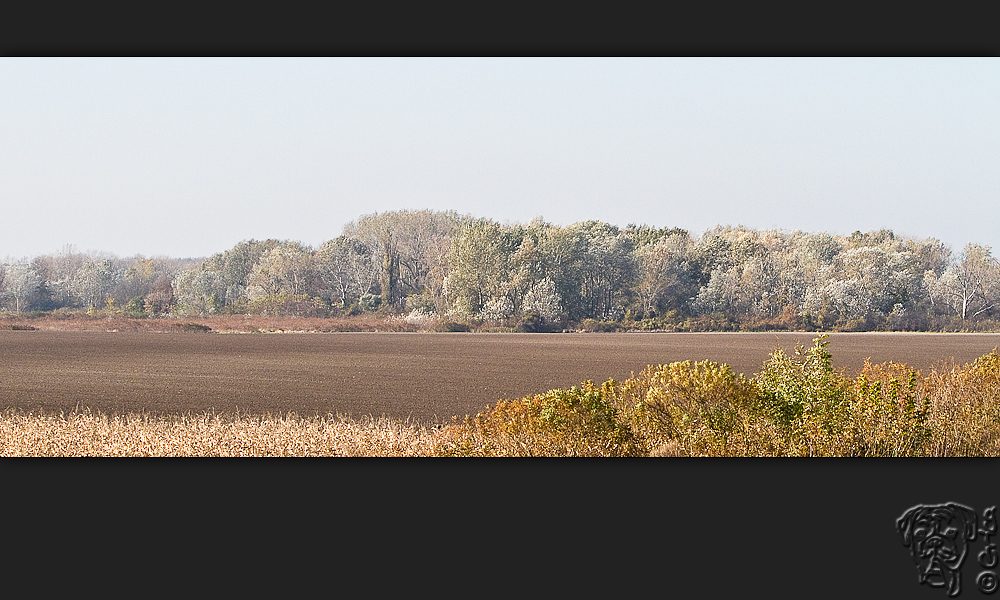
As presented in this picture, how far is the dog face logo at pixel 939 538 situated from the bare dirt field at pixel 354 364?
4994 mm

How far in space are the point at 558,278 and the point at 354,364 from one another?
3963 millimetres

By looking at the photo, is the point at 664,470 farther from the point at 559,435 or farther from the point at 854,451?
the point at 854,451

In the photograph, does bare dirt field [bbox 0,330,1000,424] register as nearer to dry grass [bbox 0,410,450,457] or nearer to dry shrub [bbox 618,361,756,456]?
dry grass [bbox 0,410,450,457]

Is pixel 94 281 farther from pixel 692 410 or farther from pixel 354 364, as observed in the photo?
pixel 692 410

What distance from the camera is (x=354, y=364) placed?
1481 centimetres

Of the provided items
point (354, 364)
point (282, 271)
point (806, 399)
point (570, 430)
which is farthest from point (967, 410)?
point (354, 364)

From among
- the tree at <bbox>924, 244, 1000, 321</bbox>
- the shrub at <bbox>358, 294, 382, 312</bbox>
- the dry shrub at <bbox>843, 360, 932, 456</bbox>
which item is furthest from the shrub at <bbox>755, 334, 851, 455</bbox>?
the shrub at <bbox>358, 294, 382, 312</bbox>

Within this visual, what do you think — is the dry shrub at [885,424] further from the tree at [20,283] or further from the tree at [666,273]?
the tree at [20,283]

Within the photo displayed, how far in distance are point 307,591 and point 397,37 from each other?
3.76 meters

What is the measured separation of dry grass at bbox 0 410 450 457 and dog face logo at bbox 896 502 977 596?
344 cm

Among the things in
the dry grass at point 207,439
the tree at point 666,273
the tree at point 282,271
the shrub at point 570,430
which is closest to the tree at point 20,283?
the tree at point 282,271

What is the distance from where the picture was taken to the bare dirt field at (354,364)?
35.3 ft

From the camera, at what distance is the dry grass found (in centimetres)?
730

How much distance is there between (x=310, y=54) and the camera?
672 cm
